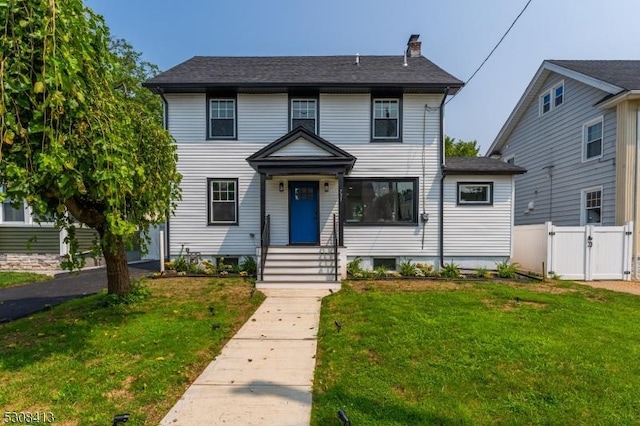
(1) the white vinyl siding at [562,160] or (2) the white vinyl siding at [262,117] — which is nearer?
(2) the white vinyl siding at [262,117]

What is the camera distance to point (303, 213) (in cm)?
1038

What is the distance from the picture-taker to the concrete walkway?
2.80m

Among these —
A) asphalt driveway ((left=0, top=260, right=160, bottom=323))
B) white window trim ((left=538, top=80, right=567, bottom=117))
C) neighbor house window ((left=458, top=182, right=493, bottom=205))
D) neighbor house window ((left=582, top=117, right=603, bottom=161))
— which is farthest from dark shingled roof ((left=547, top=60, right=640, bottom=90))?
asphalt driveway ((left=0, top=260, right=160, bottom=323))

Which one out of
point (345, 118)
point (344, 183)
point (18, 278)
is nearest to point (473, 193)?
point (344, 183)

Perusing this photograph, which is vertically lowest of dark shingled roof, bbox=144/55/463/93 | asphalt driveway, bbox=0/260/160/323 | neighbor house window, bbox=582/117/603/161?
asphalt driveway, bbox=0/260/160/323

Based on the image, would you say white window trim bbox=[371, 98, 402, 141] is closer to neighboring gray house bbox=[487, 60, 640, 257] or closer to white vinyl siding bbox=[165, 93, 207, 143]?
white vinyl siding bbox=[165, 93, 207, 143]

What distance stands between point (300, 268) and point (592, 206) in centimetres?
1026

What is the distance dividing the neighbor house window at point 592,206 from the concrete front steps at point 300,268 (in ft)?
29.9

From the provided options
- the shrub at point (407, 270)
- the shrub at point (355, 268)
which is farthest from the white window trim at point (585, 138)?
the shrub at point (355, 268)

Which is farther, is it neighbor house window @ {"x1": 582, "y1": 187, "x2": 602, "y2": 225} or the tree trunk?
neighbor house window @ {"x1": 582, "y1": 187, "x2": 602, "y2": 225}

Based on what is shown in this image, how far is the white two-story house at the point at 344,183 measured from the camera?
10258mm

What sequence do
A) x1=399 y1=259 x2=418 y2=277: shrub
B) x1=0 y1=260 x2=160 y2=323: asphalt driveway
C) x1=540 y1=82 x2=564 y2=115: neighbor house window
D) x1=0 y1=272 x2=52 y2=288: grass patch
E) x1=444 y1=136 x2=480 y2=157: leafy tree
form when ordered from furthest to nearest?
1. x1=444 y1=136 x2=480 y2=157: leafy tree
2. x1=540 y1=82 x2=564 y2=115: neighbor house window
3. x1=399 y1=259 x2=418 y2=277: shrub
4. x1=0 y1=272 x2=52 y2=288: grass patch
5. x1=0 y1=260 x2=160 y2=323: asphalt driveway

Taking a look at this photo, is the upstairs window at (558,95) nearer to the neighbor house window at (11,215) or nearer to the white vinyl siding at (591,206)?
the white vinyl siding at (591,206)

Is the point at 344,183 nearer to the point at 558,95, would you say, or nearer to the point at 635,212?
the point at 635,212
